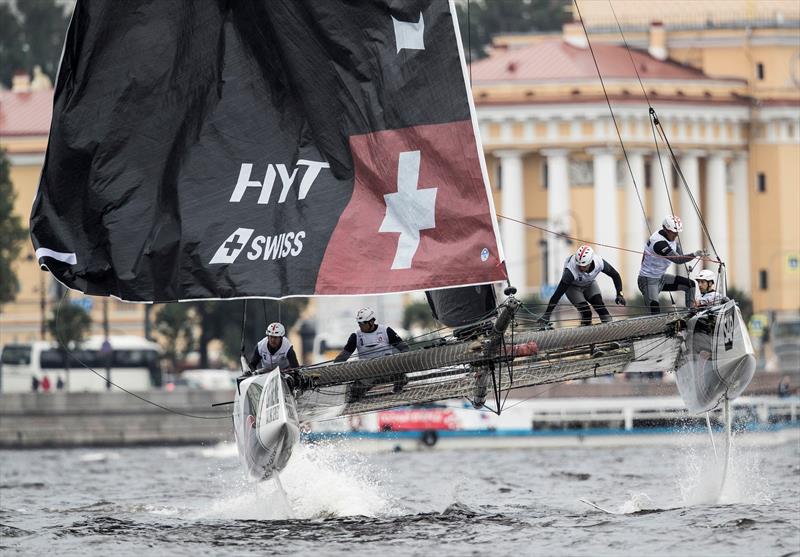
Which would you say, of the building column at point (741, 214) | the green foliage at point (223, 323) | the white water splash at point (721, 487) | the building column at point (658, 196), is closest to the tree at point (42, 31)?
the green foliage at point (223, 323)

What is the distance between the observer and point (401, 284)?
22359mm

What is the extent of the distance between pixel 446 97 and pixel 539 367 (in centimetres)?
329

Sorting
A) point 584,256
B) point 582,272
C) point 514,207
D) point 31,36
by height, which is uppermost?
point 31,36

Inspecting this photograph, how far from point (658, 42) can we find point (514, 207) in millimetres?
9571

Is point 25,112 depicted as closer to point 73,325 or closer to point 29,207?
point 29,207

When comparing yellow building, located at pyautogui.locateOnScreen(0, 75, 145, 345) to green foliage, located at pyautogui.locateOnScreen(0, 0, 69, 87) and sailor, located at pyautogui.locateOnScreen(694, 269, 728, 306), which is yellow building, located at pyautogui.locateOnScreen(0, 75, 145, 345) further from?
sailor, located at pyautogui.locateOnScreen(694, 269, 728, 306)

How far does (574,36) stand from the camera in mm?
96562

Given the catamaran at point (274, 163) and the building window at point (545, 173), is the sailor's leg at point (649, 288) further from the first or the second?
the building window at point (545, 173)

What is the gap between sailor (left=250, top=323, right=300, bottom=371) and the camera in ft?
81.5

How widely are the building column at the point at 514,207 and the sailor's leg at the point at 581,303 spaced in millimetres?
66757

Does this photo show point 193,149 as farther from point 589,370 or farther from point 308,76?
point 589,370

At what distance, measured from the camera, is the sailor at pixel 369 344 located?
79.7 ft

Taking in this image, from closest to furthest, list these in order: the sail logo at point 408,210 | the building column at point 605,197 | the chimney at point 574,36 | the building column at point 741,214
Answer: the sail logo at point 408,210, the building column at point 605,197, the chimney at point 574,36, the building column at point 741,214

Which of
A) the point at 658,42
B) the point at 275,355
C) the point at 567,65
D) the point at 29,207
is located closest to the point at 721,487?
the point at 275,355
